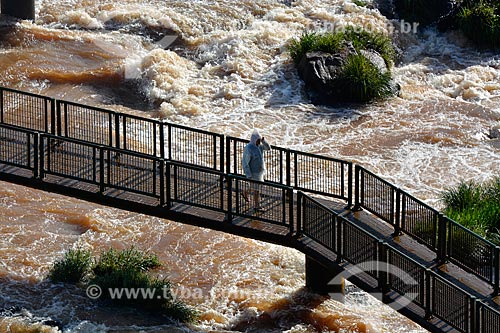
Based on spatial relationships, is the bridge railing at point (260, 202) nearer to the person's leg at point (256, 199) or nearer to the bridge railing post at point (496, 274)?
the person's leg at point (256, 199)

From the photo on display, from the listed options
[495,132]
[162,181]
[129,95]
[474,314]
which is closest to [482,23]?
[495,132]

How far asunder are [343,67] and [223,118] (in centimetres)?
332

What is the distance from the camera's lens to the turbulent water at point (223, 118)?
783 inches

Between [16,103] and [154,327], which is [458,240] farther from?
[16,103]

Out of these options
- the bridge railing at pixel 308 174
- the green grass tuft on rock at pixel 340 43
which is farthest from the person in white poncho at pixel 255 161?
→ the green grass tuft on rock at pixel 340 43

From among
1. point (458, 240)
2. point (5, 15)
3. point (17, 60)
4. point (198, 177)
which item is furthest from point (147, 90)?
point (458, 240)

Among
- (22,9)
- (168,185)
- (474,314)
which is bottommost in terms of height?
(474,314)

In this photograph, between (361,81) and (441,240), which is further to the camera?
(361,81)

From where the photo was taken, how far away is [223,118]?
2830 cm

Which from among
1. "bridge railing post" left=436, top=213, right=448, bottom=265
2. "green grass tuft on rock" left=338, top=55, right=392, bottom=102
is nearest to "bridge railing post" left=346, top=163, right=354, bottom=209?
"bridge railing post" left=436, top=213, right=448, bottom=265

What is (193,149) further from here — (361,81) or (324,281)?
(361,81)

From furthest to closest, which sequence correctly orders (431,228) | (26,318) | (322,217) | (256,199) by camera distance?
(256,199), (431,228), (26,318), (322,217)

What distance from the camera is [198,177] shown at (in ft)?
65.5

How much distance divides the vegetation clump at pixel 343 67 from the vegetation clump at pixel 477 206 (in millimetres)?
5284
